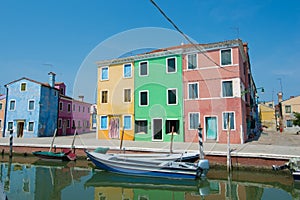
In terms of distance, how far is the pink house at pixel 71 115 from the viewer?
2728cm

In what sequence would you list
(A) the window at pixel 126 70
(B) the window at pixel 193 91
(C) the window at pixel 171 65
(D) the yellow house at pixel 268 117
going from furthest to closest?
1. (D) the yellow house at pixel 268 117
2. (A) the window at pixel 126 70
3. (C) the window at pixel 171 65
4. (B) the window at pixel 193 91

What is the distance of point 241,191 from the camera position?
782cm

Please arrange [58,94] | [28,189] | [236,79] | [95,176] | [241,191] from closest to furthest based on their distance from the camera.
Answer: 1. [241,191]
2. [28,189]
3. [95,176]
4. [236,79]
5. [58,94]

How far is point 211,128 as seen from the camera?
1602cm

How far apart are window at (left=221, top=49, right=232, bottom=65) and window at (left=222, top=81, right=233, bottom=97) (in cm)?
145

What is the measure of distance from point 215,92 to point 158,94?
455 cm

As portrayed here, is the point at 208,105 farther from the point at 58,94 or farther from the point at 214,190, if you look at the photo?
the point at 58,94

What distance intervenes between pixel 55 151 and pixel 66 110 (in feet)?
50.9

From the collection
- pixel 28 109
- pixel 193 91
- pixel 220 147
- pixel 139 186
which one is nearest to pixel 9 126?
pixel 28 109

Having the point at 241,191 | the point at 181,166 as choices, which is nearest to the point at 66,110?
the point at 181,166

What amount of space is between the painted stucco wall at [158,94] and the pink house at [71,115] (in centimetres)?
1151

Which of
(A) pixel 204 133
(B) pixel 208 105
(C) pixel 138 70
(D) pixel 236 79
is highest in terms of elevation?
(C) pixel 138 70

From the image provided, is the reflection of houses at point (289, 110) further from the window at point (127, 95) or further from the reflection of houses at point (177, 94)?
the window at point (127, 95)

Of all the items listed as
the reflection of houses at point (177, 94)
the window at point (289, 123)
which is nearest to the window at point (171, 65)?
the reflection of houses at point (177, 94)
